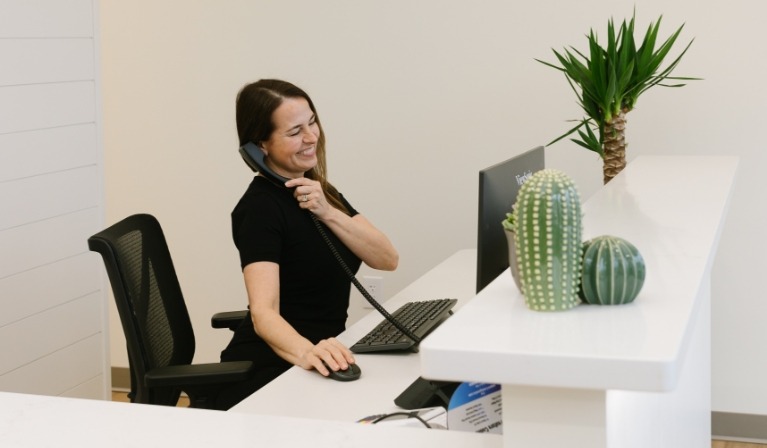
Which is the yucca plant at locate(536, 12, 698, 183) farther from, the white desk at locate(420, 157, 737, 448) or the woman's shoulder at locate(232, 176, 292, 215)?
the white desk at locate(420, 157, 737, 448)

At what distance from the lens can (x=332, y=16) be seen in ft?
12.8

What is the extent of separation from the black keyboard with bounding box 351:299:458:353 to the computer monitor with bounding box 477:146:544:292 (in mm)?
419

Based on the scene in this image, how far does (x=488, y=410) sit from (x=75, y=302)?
7.33 ft

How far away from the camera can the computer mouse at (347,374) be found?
2123mm

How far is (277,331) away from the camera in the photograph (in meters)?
2.32

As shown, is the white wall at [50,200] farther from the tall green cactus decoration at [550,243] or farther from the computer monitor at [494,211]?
the tall green cactus decoration at [550,243]

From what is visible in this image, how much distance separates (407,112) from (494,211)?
1.98m

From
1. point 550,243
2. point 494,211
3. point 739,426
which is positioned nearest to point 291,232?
point 494,211

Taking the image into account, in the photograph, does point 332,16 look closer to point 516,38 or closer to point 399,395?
point 516,38

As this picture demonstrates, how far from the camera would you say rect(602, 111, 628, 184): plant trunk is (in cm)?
274

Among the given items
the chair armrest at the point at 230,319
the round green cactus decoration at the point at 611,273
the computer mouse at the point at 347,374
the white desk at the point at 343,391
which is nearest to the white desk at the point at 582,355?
the round green cactus decoration at the point at 611,273

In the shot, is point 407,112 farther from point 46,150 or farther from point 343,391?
point 343,391

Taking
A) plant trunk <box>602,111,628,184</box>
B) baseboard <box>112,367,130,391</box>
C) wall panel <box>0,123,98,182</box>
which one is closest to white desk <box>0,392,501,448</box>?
plant trunk <box>602,111,628,184</box>

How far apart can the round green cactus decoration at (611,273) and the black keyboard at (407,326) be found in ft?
3.95
